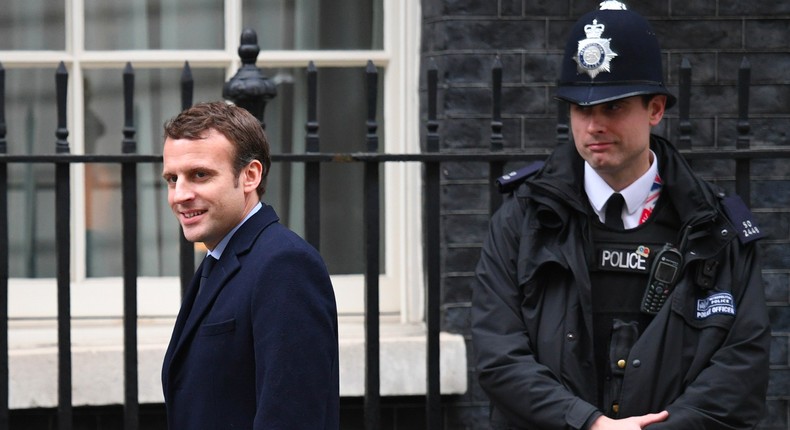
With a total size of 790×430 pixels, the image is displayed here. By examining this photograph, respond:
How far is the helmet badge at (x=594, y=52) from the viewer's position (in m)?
3.69

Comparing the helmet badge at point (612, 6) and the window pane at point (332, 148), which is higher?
the helmet badge at point (612, 6)

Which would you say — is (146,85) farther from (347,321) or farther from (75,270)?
(347,321)

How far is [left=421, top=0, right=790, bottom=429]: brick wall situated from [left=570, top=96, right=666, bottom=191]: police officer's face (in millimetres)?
1893

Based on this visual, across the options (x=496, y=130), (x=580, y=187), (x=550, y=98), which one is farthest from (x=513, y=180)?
(x=550, y=98)

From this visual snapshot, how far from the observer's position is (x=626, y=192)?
3.70 m

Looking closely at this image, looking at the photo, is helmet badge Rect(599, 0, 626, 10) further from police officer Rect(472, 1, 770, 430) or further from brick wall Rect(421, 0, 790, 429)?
brick wall Rect(421, 0, 790, 429)

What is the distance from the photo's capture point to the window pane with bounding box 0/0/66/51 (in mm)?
5855

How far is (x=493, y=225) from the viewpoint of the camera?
3811 millimetres

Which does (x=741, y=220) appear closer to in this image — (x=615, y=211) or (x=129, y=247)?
(x=615, y=211)

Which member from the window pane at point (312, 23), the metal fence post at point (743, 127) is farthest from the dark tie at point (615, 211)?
the window pane at point (312, 23)

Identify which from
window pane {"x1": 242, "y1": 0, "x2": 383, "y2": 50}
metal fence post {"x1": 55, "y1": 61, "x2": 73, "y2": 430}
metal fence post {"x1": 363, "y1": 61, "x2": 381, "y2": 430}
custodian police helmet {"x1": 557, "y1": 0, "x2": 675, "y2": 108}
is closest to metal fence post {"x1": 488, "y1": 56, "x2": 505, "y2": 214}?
metal fence post {"x1": 363, "y1": 61, "x2": 381, "y2": 430}

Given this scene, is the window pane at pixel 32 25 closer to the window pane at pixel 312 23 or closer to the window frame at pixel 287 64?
the window frame at pixel 287 64

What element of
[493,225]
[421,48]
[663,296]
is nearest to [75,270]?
[421,48]

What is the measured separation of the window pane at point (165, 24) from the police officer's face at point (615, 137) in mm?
2549
